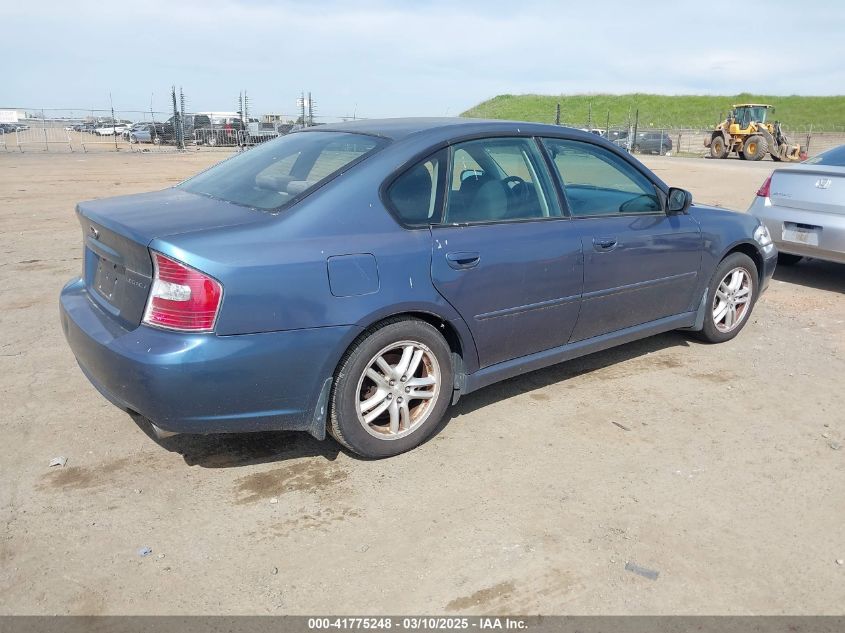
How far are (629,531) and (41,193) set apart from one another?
14.1 m

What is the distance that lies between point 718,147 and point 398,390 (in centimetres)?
3521

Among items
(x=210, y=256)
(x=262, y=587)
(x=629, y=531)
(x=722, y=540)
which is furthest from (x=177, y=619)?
(x=722, y=540)

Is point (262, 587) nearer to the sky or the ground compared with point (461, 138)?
nearer to the ground

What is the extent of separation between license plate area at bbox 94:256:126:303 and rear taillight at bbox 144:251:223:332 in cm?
40

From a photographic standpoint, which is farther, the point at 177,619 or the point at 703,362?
the point at 703,362

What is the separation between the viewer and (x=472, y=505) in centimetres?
316

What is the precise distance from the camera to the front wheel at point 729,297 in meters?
5.13

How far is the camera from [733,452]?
12.1 feet

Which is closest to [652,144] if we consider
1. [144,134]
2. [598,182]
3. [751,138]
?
[751,138]

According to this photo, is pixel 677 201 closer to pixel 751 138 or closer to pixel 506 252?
pixel 506 252

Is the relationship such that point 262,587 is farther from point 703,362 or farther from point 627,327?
point 703,362

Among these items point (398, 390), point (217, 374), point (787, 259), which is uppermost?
point (217, 374)

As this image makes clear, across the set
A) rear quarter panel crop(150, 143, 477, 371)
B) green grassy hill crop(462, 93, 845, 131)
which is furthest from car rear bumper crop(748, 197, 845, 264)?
green grassy hill crop(462, 93, 845, 131)

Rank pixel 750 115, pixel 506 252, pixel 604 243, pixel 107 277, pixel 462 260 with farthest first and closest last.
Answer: pixel 750 115
pixel 604 243
pixel 506 252
pixel 462 260
pixel 107 277
